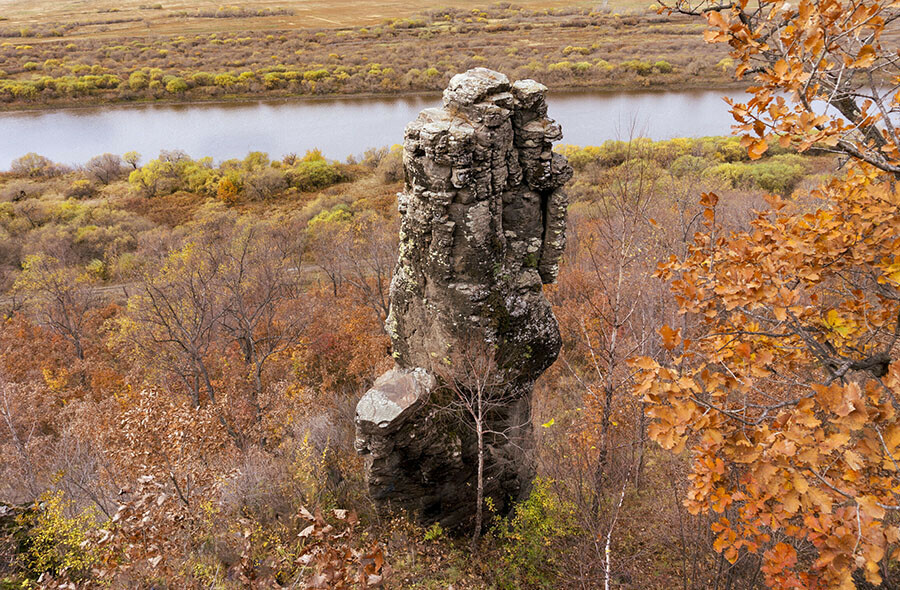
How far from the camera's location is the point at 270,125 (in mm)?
74875

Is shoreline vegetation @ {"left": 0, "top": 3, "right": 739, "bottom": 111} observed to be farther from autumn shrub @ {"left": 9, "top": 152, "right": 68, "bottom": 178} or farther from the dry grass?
autumn shrub @ {"left": 9, "top": 152, "right": 68, "bottom": 178}

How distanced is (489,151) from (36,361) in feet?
109

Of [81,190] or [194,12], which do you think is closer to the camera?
[81,190]

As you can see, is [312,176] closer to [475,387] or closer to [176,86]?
[176,86]

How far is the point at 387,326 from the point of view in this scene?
43.0 ft

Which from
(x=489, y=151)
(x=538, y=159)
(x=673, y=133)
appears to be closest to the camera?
(x=489, y=151)

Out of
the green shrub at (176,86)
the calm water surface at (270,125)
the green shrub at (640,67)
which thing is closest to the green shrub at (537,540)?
the calm water surface at (270,125)

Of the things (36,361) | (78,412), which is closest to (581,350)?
(78,412)

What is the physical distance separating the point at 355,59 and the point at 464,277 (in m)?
105

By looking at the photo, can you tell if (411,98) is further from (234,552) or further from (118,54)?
(234,552)

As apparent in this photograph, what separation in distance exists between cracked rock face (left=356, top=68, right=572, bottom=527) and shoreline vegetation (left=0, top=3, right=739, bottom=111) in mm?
74551

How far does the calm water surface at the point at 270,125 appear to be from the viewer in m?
64.0

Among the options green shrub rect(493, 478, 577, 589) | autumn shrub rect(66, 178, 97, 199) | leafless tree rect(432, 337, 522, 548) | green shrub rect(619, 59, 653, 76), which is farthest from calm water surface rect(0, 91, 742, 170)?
green shrub rect(493, 478, 577, 589)

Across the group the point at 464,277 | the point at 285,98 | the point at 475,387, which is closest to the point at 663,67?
the point at 285,98
